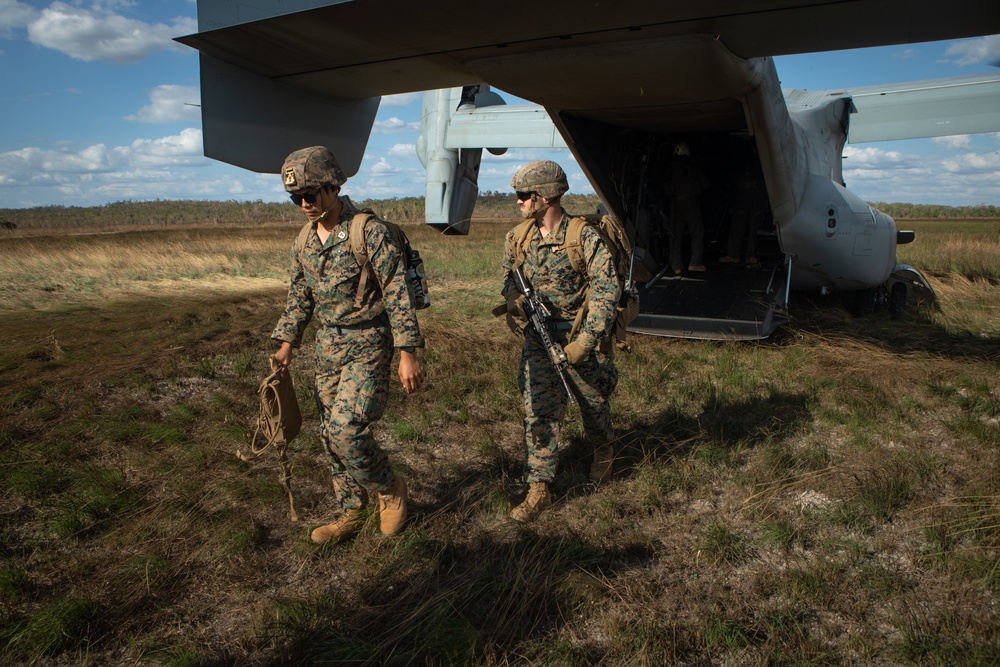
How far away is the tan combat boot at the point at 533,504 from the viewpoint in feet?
12.7

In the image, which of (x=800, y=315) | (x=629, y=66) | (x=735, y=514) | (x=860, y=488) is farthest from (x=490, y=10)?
(x=800, y=315)

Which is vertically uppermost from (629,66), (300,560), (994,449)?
(629,66)

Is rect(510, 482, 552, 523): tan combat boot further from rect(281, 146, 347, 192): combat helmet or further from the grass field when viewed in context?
rect(281, 146, 347, 192): combat helmet

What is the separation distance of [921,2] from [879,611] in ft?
11.5

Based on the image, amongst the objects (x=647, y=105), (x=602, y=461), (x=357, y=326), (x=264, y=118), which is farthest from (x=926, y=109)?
(x=357, y=326)

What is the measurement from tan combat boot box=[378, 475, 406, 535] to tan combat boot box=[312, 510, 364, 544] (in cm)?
14

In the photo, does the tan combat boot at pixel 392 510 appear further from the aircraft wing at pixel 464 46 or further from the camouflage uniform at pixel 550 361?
the aircraft wing at pixel 464 46

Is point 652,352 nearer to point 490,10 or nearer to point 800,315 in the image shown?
point 800,315

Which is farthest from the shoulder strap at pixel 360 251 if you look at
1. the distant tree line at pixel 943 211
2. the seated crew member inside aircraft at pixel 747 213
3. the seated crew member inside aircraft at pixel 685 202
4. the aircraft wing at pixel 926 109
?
the distant tree line at pixel 943 211

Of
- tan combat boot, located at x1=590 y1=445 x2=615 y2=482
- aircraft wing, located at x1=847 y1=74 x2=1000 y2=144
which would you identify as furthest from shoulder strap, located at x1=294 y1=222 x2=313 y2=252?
aircraft wing, located at x1=847 y1=74 x2=1000 y2=144

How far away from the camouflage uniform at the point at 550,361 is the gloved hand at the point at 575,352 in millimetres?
82

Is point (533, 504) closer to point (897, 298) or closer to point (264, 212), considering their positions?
point (897, 298)

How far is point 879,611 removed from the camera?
2.93m

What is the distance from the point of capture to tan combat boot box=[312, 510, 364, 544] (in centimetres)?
364
